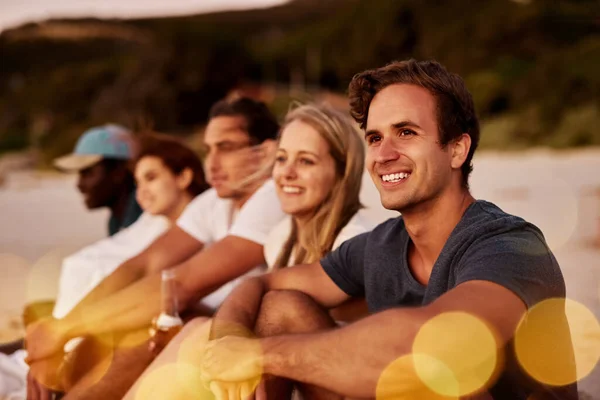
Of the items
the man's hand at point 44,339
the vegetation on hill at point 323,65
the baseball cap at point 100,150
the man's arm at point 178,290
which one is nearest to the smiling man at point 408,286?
the man's arm at point 178,290

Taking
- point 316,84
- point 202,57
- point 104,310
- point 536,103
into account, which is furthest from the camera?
point 316,84

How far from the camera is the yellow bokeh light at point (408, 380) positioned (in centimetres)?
198

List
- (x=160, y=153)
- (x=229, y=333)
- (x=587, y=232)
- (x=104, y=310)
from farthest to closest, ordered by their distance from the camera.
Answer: (x=587, y=232)
(x=160, y=153)
(x=104, y=310)
(x=229, y=333)

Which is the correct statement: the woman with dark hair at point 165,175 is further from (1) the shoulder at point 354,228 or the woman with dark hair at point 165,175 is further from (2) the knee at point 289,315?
(2) the knee at point 289,315

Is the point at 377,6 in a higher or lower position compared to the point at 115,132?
higher

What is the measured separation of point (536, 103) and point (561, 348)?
1759 centimetres

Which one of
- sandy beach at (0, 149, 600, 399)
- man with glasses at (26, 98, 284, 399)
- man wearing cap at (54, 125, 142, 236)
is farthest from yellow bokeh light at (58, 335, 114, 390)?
sandy beach at (0, 149, 600, 399)

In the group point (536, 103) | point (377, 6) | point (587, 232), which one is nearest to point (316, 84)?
point (377, 6)

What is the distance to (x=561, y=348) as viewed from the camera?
227cm

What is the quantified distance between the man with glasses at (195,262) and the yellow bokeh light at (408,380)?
1476 millimetres

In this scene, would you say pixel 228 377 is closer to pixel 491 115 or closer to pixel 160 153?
pixel 160 153

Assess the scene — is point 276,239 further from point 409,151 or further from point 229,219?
point 409,151

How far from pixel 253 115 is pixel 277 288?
1.51m

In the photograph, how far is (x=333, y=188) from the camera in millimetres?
3430
